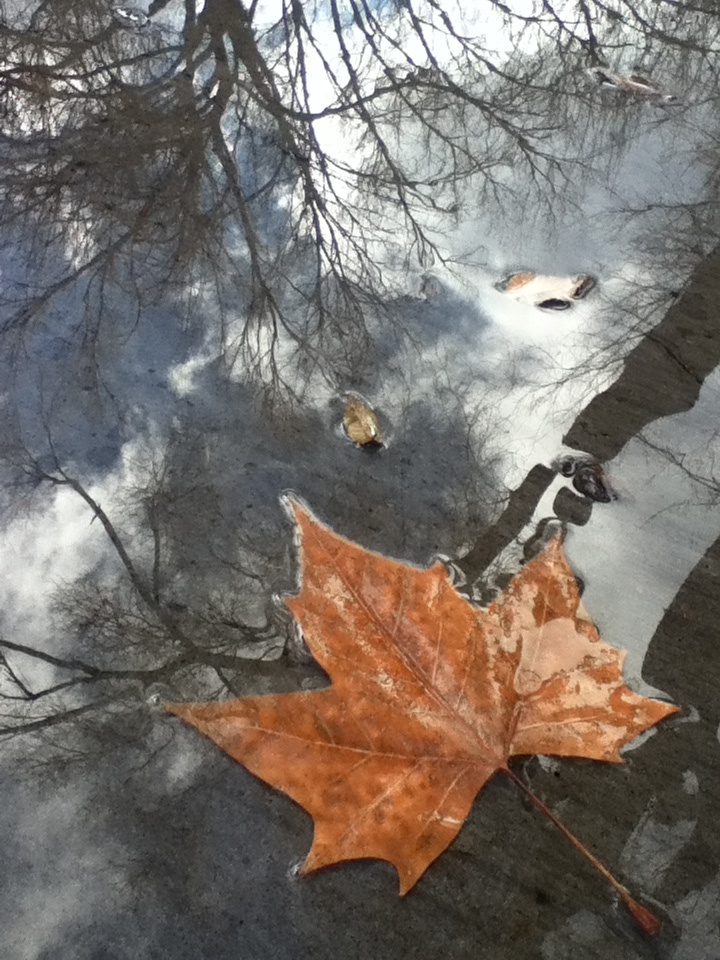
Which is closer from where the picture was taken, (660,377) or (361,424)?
(361,424)

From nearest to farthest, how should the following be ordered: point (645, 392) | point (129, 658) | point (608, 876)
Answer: point (608, 876) < point (129, 658) < point (645, 392)

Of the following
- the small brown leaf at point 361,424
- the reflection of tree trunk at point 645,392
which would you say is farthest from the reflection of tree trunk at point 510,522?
the small brown leaf at point 361,424

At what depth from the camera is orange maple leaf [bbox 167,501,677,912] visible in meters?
Answer: 1.34

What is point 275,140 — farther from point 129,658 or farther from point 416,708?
point 416,708

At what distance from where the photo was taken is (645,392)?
195 cm

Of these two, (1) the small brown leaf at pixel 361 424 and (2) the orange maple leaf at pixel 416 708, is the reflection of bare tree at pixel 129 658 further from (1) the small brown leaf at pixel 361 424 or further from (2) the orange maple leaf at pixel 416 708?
(1) the small brown leaf at pixel 361 424

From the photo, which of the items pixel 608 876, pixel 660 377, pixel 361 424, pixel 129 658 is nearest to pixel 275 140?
pixel 361 424

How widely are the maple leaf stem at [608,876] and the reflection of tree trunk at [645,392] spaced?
0.46 m

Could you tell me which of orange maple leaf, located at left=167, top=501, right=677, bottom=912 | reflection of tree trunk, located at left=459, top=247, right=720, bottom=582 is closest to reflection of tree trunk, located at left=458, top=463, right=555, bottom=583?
reflection of tree trunk, located at left=459, top=247, right=720, bottom=582

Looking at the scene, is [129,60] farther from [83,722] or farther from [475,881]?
[475,881]

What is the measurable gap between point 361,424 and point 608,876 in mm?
1059

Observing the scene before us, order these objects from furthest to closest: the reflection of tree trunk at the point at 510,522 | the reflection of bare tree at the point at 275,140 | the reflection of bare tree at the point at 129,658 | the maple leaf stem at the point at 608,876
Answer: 1. the reflection of bare tree at the point at 275,140
2. the reflection of tree trunk at the point at 510,522
3. the reflection of bare tree at the point at 129,658
4. the maple leaf stem at the point at 608,876

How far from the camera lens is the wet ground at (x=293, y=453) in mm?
1353

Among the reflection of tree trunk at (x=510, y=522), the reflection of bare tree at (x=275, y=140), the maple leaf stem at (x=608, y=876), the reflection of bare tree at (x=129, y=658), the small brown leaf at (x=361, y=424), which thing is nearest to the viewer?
the maple leaf stem at (x=608, y=876)
